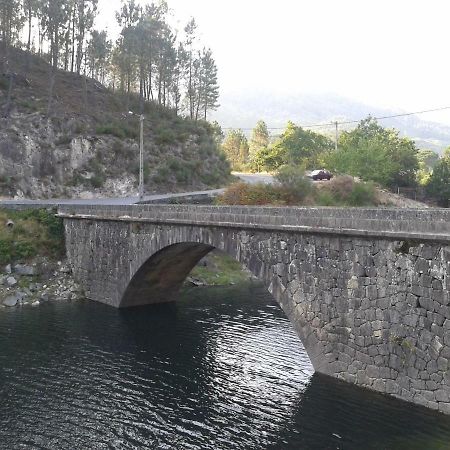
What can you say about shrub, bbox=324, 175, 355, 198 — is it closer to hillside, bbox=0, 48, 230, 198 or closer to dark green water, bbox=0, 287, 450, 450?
hillside, bbox=0, 48, 230, 198

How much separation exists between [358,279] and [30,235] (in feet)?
93.8

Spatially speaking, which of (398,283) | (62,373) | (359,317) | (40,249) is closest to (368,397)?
(359,317)

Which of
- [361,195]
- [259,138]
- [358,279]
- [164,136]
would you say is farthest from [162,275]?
[259,138]

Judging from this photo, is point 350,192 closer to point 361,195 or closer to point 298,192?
point 361,195

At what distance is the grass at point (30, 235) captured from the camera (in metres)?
37.2

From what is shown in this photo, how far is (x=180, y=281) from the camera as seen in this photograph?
1375 inches

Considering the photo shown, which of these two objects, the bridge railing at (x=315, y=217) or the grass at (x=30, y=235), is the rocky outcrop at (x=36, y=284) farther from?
the bridge railing at (x=315, y=217)

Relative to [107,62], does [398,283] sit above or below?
below

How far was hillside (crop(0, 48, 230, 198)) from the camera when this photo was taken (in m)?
49.7

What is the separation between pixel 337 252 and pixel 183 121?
53.8 metres

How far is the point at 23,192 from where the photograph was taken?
47938 mm

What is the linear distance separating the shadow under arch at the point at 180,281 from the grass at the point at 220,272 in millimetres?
6003

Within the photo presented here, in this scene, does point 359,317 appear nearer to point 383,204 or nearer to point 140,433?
point 140,433

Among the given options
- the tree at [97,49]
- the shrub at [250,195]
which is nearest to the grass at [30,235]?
the shrub at [250,195]
